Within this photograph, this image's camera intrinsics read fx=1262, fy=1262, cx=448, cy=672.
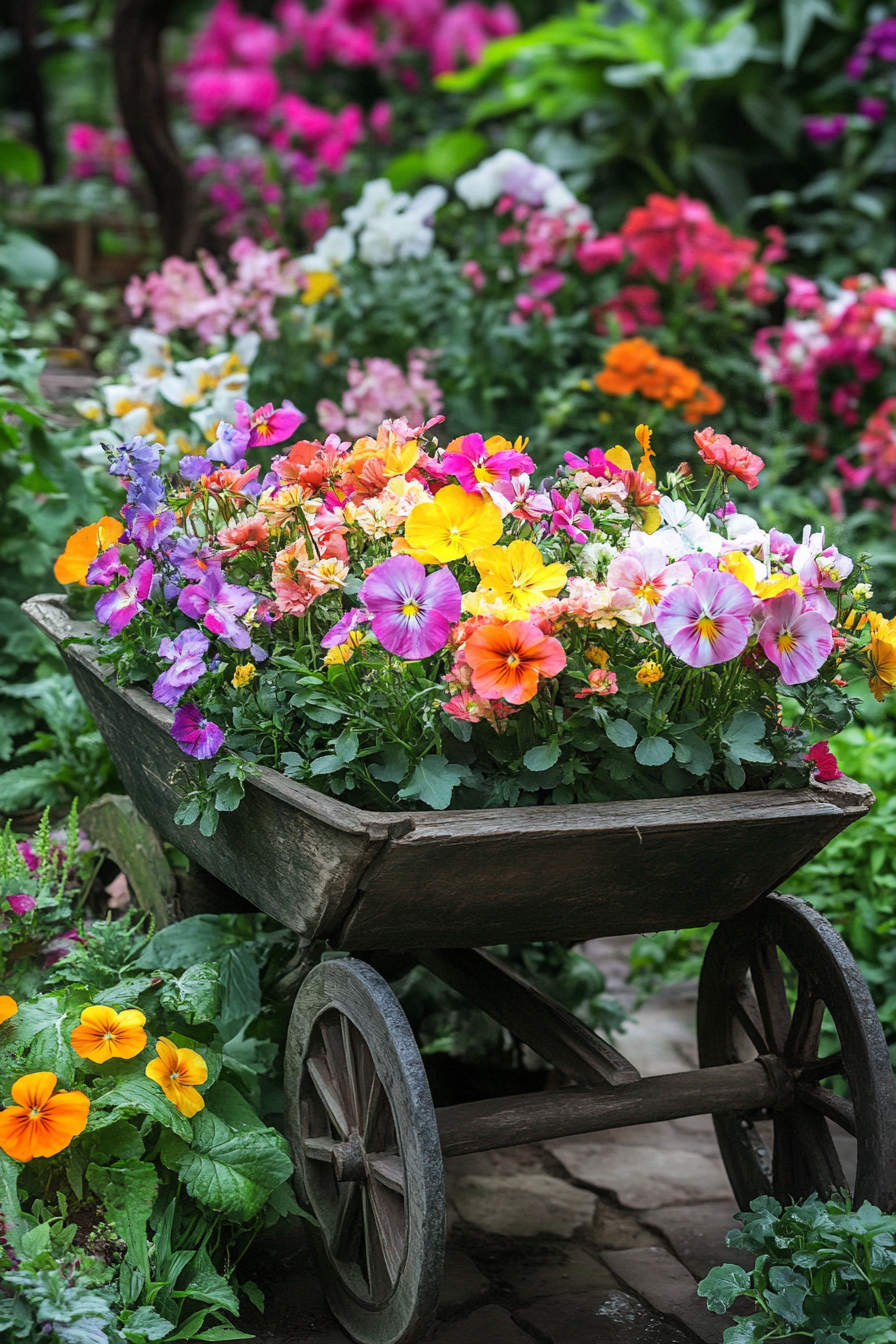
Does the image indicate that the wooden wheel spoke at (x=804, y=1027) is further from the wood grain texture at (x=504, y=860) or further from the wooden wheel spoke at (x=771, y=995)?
the wood grain texture at (x=504, y=860)

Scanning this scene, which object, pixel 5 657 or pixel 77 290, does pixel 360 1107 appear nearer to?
pixel 5 657

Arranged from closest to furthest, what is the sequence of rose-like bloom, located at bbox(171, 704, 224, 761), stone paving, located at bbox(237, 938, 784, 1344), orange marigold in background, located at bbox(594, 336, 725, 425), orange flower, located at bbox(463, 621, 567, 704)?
orange flower, located at bbox(463, 621, 567, 704) < rose-like bloom, located at bbox(171, 704, 224, 761) < stone paving, located at bbox(237, 938, 784, 1344) < orange marigold in background, located at bbox(594, 336, 725, 425)

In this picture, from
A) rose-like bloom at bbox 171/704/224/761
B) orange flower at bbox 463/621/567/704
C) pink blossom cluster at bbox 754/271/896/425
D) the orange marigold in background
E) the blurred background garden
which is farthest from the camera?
pink blossom cluster at bbox 754/271/896/425

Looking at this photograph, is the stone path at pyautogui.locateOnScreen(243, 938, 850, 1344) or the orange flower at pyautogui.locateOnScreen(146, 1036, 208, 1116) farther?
the stone path at pyautogui.locateOnScreen(243, 938, 850, 1344)

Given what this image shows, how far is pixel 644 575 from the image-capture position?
1467mm

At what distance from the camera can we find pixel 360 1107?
1.60 m

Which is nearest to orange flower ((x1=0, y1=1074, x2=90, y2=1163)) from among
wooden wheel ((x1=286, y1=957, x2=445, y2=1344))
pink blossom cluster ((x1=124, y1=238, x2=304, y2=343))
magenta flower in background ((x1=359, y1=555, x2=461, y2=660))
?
wooden wheel ((x1=286, y1=957, x2=445, y2=1344))

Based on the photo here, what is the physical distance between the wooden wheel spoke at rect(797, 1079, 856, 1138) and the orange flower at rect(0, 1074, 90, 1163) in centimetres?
98

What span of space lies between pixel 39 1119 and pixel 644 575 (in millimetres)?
949

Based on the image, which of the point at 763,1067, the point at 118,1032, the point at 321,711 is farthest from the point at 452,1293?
the point at 321,711

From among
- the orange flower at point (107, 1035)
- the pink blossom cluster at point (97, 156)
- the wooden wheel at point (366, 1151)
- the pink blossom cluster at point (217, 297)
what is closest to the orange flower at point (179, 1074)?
the orange flower at point (107, 1035)

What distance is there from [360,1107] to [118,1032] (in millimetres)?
318

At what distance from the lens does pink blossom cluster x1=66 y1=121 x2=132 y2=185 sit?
6156 mm

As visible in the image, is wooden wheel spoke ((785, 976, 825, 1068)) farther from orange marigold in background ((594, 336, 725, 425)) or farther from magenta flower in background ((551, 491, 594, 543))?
orange marigold in background ((594, 336, 725, 425))
